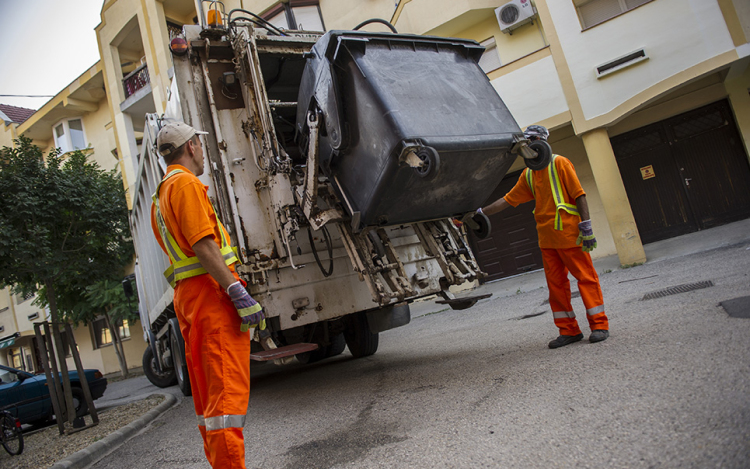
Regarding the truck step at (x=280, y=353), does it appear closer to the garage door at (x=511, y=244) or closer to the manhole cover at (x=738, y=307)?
the manhole cover at (x=738, y=307)

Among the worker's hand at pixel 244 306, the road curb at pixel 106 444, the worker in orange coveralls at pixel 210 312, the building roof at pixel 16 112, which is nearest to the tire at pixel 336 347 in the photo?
the road curb at pixel 106 444

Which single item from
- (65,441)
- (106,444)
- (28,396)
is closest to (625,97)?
(106,444)

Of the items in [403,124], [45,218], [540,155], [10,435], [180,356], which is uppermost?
[45,218]

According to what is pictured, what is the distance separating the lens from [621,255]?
8156 millimetres

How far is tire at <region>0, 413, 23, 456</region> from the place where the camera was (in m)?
4.93

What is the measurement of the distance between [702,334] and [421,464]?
1891 millimetres

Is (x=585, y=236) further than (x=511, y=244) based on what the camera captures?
No

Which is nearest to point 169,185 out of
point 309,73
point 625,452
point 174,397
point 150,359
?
point 309,73

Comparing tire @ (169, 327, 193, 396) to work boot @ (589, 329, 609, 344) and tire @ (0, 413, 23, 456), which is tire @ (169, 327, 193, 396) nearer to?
tire @ (0, 413, 23, 456)

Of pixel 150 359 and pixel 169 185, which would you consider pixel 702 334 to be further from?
pixel 150 359

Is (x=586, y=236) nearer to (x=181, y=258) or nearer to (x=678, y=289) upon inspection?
(x=678, y=289)

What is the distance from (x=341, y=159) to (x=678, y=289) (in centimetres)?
356

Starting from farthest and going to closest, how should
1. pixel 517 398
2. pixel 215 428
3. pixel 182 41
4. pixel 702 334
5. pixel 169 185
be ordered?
pixel 182 41
pixel 702 334
pixel 517 398
pixel 169 185
pixel 215 428

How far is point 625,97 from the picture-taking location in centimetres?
818
